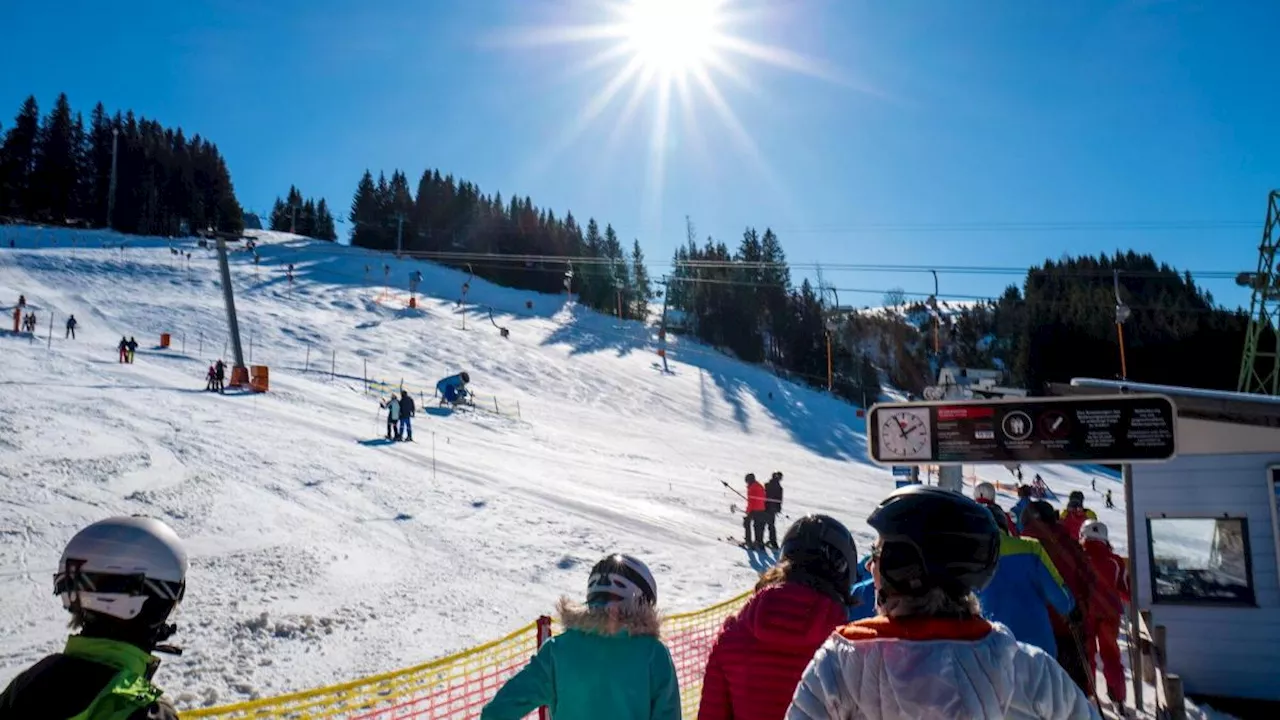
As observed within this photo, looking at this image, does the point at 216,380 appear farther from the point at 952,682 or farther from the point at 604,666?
the point at 952,682

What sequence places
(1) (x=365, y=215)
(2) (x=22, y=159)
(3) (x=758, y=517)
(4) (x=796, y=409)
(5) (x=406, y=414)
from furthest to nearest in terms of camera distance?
(1) (x=365, y=215), (2) (x=22, y=159), (4) (x=796, y=409), (5) (x=406, y=414), (3) (x=758, y=517)

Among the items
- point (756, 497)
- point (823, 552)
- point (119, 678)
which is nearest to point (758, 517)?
point (756, 497)

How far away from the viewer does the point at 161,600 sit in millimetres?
2041

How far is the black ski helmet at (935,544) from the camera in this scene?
1.69m

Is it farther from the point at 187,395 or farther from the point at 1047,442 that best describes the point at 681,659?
the point at 187,395

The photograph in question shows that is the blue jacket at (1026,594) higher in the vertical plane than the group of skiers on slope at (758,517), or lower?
higher

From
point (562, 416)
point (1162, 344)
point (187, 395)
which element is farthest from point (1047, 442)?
point (1162, 344)

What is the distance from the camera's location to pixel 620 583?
2818mm

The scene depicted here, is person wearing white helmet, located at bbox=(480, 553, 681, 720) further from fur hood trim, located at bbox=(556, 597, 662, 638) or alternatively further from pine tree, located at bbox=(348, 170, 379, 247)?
pine tree, located at bbox=(348, 170, 379, 247)

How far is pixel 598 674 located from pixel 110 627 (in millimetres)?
1544

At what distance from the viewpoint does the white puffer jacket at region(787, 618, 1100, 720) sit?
1.53m

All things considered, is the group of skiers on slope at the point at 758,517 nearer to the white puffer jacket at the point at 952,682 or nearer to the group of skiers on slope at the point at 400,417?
the group of skiers on slope at the point at 400,417

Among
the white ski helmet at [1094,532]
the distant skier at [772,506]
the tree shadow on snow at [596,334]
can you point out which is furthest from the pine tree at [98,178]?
the white ski helmet at [1094,532]

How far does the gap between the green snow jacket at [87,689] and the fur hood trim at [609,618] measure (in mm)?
1320
